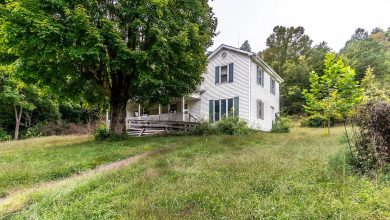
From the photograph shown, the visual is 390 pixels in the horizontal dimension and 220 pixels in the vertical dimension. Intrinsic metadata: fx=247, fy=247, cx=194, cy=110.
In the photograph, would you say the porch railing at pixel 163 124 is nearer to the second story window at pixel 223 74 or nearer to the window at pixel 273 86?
the second story window at pixel 223 74

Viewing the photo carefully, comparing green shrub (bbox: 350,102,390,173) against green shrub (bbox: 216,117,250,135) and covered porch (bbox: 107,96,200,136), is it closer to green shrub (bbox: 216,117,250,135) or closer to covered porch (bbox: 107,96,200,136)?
green shrub (bbox: 216,117,250,135)

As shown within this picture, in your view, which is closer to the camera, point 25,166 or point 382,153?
point 382,153

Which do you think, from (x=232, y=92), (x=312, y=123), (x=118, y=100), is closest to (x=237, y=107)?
(x=232, y=92)

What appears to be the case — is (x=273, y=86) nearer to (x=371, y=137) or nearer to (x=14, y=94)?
(x=371, y=137)

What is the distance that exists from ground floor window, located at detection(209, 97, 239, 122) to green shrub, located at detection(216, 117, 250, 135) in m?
2.26

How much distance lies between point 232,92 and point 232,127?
176 inches

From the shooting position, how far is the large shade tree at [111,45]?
9.84 metres

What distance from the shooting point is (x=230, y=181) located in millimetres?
4969

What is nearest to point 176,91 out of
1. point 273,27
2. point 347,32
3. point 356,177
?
point 356,177

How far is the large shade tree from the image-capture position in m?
9.84

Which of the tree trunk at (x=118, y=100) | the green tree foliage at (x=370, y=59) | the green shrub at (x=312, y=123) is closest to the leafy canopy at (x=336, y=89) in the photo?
the tree trunk at (x=118, y=100)

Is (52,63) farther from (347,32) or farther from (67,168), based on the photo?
(347,32)

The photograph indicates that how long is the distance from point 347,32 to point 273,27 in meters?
34.2

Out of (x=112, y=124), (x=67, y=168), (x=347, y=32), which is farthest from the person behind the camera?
(x=347, y=32)
